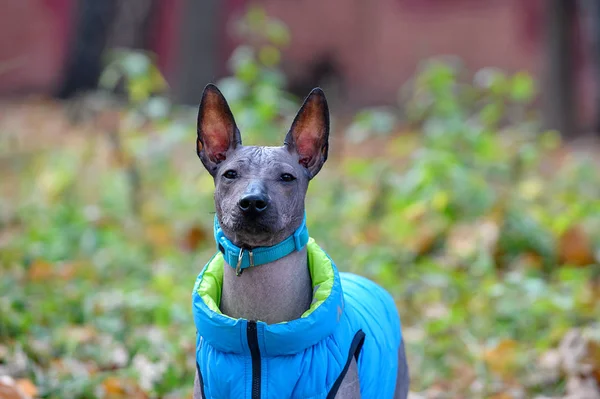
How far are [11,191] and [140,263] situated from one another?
7.69 feet

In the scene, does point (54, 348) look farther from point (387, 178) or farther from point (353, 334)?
point (387, 178)

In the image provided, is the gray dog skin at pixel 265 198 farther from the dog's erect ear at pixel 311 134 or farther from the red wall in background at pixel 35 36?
the red wall in background at pixel 35 36

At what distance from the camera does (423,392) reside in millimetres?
4355

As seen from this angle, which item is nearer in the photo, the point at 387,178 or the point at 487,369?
the point at 487,369

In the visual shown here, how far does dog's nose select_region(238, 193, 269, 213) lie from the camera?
108 inches

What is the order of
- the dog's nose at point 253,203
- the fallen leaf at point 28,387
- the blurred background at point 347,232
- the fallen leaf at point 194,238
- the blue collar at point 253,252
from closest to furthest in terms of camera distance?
the dog's nose at point 253,203, the blue collar at point 253,252, the fallen leaf at point 28,387, the blurred background at point 347,232, the fallen leaf at point 194,238

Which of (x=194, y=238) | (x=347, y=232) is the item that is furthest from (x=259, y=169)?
(x=347, y=232)

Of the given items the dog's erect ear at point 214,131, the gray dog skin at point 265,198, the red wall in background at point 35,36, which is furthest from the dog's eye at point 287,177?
the red wall in background at point 35,36

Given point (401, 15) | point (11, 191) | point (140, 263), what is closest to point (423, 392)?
point (140, 263)

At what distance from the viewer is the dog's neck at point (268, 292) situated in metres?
2.94

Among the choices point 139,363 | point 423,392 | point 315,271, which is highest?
point 315,271

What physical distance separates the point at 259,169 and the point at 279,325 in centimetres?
53

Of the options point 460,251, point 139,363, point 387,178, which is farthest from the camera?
point 387,178

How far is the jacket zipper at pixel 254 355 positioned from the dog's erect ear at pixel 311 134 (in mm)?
643
